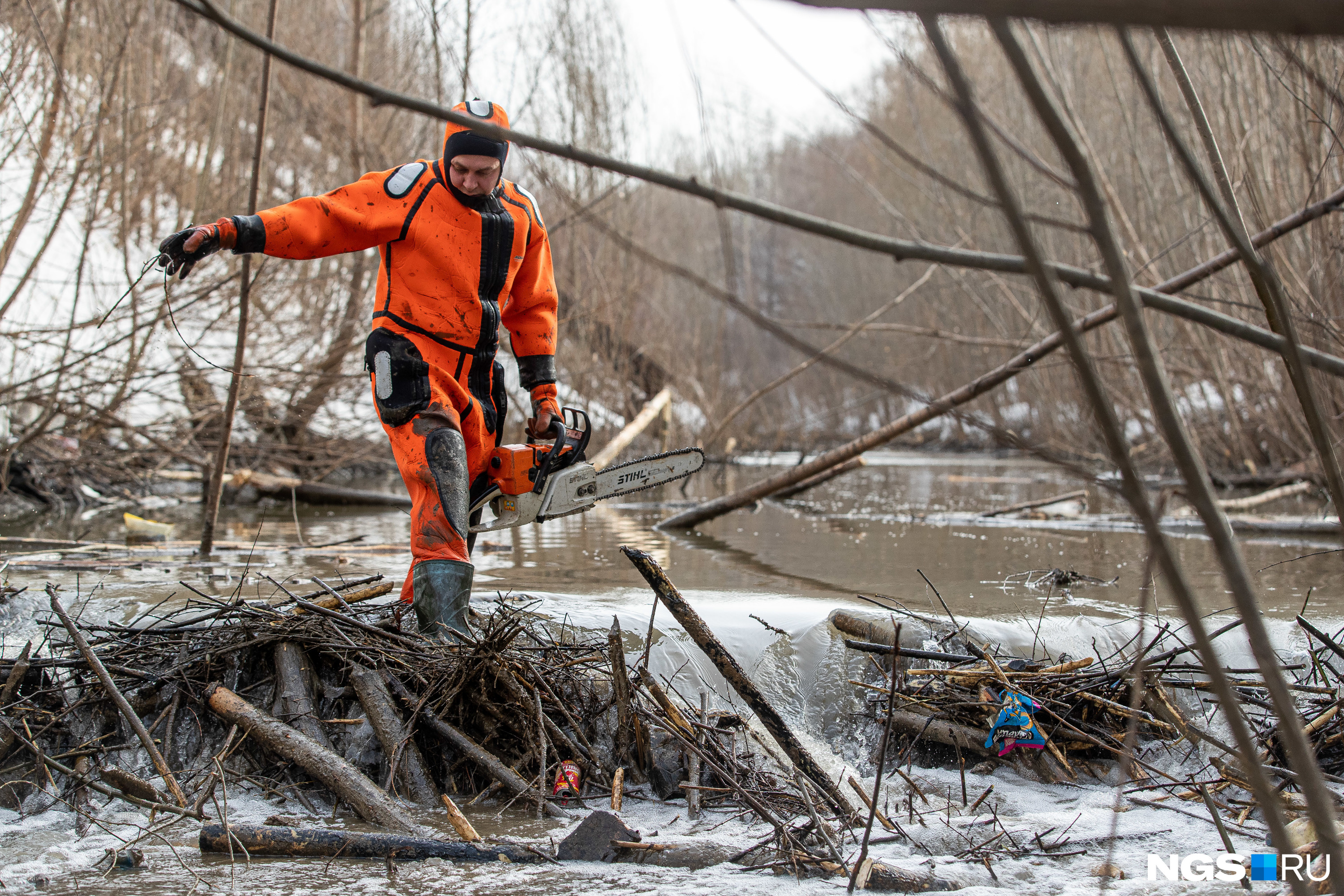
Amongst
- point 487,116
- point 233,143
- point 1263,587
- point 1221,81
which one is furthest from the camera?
point 233,143

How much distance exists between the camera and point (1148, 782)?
2477mm

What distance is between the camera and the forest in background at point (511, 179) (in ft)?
17.0

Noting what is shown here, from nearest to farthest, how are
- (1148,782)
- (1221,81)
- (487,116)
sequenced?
(1148,782), (487,116), (1221,81)

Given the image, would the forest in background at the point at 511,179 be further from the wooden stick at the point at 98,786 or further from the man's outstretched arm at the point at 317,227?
the wooden stick at the point at 98,786

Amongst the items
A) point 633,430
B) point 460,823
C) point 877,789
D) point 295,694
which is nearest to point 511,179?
point 633,430

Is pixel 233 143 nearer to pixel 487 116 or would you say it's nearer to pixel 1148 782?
pixel 487 116

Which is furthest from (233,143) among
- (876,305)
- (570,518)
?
(876,305)

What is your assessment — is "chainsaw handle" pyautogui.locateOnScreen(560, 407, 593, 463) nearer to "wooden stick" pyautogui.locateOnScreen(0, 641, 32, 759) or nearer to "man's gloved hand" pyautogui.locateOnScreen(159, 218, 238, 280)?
"man's gloved hand" pyautogui.locateOnScreen(159, 218, 238, 280)

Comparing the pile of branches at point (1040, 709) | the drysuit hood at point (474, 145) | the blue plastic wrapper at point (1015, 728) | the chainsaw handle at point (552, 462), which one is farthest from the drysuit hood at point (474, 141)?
the blue plastic wrapper at point (1015, 728)

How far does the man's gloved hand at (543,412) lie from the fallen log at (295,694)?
1.25 meters

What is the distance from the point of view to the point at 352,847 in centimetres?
200

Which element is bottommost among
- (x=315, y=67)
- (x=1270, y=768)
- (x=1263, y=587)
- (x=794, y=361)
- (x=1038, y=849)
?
(x=1038, y=849)

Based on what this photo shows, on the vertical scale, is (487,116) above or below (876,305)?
below

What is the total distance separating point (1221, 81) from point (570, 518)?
5.02 meters
